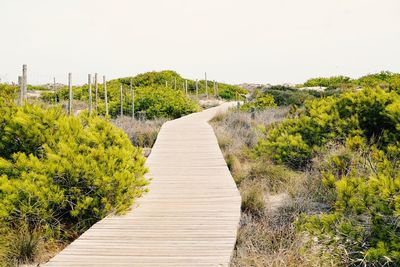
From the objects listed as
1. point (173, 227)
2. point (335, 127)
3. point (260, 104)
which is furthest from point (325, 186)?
point (260, 104)

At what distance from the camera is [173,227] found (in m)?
5.46

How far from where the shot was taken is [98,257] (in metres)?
4.52

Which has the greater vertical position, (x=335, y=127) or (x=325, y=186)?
(x=335, y=127)

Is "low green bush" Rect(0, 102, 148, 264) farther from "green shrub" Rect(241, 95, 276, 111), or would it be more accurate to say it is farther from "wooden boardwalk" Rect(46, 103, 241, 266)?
"green shrub" Rect(241, 95, 276, 111)

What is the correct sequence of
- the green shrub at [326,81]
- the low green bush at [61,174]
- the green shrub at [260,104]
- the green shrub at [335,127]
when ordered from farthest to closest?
the green shrub at [326,81], the green shrub at [260,104], the green shrub at [335,127], the low green bush at [61,174]

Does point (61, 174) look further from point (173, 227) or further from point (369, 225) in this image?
point (369, 225)

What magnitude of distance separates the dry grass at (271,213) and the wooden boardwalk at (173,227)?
22 centimetres

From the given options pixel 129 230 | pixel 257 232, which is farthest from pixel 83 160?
pixel 257 232

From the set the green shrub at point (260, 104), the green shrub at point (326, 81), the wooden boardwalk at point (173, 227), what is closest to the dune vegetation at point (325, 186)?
the wooden boardwalk at point (173, 227)

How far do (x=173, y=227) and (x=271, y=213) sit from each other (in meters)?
1.74

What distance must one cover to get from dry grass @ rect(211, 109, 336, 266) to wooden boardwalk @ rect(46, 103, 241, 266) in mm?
220

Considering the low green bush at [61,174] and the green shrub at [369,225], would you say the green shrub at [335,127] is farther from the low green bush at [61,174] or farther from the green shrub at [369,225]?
the green shrub at [369,225]

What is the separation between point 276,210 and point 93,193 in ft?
8.51

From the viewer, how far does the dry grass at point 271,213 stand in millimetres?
4637
